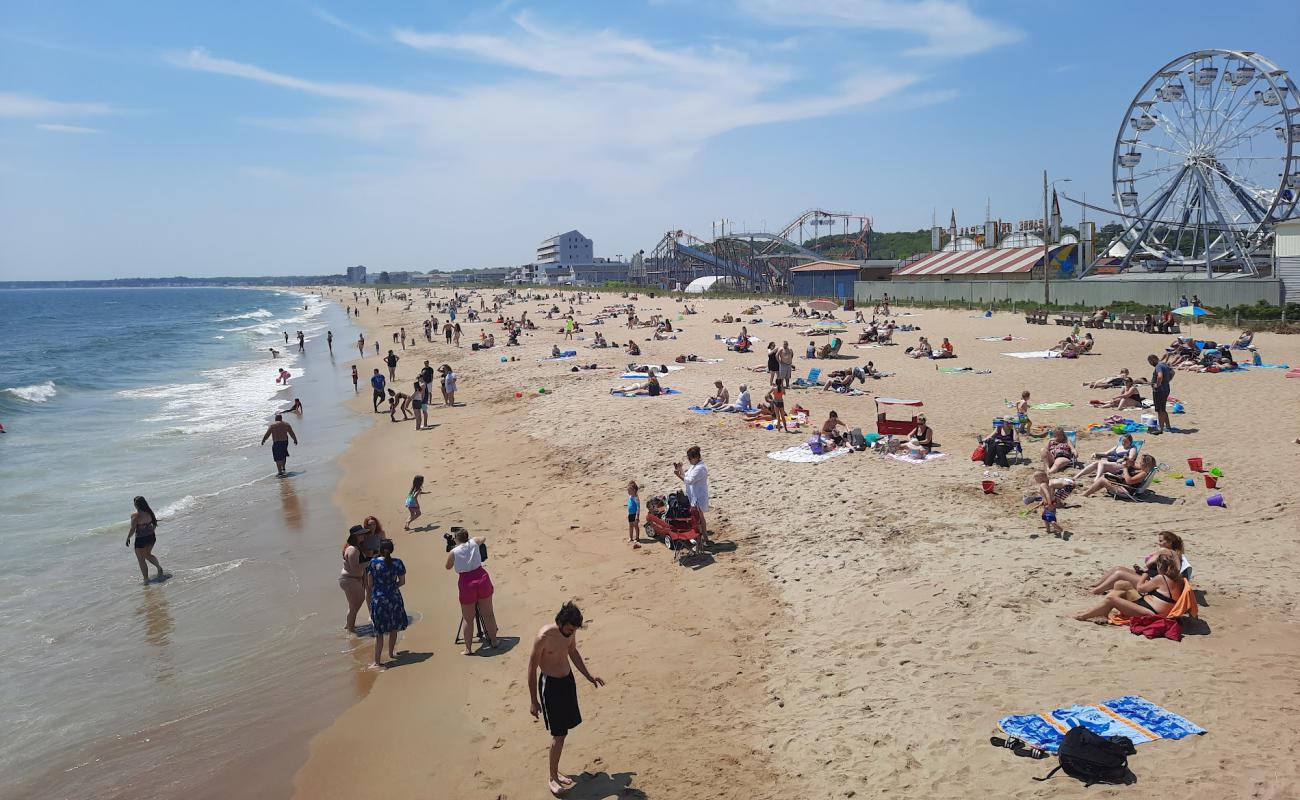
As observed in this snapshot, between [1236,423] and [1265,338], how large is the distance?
542 inches

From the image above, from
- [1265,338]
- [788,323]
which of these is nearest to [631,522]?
[1265,338]

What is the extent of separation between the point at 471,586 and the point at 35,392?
3050 centimetres

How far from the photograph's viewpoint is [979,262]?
5025 cm

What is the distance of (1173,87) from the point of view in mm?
41312

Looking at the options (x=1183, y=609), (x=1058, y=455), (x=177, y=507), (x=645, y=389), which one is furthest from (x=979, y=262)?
(x=1183, y=609)

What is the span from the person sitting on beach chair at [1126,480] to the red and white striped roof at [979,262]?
40.3m

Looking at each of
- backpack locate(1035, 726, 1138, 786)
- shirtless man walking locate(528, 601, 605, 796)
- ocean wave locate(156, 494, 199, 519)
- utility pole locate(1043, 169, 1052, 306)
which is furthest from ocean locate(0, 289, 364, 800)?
utility pole locate(1043, 169, 1052, 306)

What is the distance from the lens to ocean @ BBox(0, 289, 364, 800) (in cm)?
650

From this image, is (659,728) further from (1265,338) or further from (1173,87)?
(1173,87)

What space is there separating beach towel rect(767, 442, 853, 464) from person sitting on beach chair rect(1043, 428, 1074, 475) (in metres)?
2.81

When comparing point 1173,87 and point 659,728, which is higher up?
point 1173,87

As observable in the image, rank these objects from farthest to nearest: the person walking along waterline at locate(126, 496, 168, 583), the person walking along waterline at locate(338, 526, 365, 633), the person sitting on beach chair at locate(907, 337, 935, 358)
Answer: the person sitting on beach chair at locate(907, 337, 935, 358) < the person walking along waterline at locate(126, 496, 168, 583) < the person walking along waterline at locate(338, 526, 365, 633)

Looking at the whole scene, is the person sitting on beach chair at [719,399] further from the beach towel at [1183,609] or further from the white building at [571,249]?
the white building at [571,249]

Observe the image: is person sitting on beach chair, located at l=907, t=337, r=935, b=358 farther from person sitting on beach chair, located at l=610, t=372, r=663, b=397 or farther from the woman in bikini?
the woman in bikini
